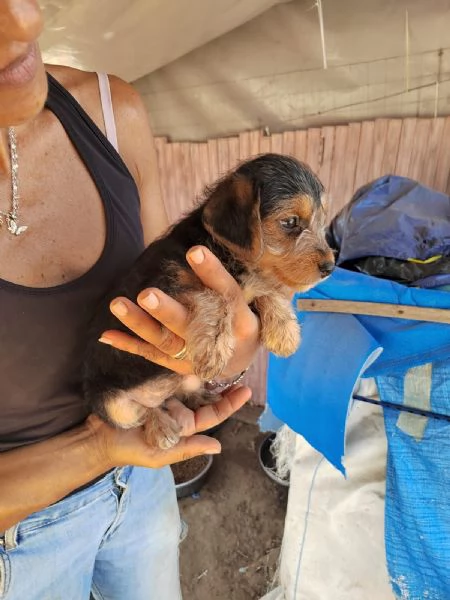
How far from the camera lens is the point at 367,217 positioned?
291 cm

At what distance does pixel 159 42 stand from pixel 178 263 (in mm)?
2689

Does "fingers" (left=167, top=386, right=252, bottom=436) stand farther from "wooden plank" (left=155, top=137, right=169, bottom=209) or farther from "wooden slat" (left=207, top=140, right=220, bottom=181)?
"wooden plank" (left=155, top=137, right=169, bottom=209)

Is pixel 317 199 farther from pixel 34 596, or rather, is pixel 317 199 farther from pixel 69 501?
pixel 34 596

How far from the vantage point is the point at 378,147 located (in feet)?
11.8

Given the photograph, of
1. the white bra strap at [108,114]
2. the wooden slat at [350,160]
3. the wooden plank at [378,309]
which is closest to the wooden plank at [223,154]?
the wooden slat at [350,160]

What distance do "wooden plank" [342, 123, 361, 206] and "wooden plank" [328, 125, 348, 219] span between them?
3 cm

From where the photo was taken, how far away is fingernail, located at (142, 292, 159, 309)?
113cm

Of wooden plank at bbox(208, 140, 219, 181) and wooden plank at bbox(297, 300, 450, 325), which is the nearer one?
wooden plank at bbox(297, 300, 450, 325)

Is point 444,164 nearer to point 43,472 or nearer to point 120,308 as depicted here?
point 120,308

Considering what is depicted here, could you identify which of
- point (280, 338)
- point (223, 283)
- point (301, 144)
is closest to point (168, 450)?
point (280, 338)

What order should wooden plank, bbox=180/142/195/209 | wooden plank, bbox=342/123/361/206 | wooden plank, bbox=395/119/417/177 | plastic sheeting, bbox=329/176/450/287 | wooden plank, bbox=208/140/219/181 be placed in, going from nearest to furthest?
plastic sheeting, bbox=329/176/450/287 → wooden plank, bbox=395/119/417/177 → wooden plank, bbox=342/123/361/206 → wooden plank, bbox=208/140/219/181 → wooden plank, bbox=180/142/195/209

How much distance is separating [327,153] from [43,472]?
11.3ft

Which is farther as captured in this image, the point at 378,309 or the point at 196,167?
the point at 196,167

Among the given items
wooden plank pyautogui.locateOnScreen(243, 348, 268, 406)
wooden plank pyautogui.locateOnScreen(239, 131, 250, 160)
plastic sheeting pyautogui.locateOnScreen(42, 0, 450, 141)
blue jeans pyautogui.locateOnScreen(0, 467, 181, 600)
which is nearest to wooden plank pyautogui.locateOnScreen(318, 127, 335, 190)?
plastic sheeting pyautogui.locateOnScreen(42, 0, 450, 141)
